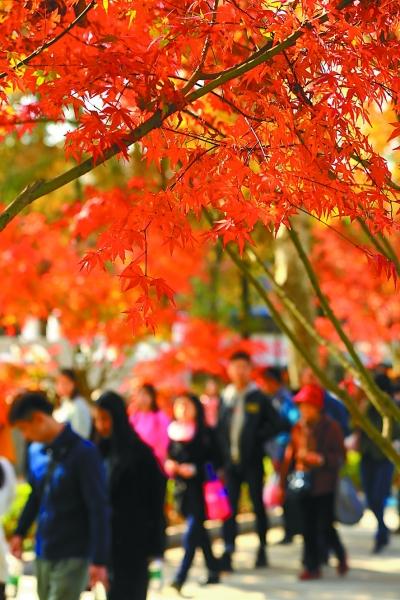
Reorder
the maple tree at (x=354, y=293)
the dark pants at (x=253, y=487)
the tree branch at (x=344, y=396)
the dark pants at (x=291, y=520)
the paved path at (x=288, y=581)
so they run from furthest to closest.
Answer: the maple tree at (x=354, y=293) → the dark pants at (x=291, y=520) → the dark pants at (x=253, y=487) → the paved path at (x=288, y=581) → the tree branch at (x=344, y=396)

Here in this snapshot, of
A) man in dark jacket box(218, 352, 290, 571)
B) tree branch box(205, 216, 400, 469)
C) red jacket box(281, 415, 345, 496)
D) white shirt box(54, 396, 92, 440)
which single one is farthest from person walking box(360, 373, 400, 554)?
tree branch box(205, 216, 400, 469)

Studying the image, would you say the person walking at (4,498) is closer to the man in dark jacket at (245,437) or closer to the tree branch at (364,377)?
the tree branch at (364,377)

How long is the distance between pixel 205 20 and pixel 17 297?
10308 mm

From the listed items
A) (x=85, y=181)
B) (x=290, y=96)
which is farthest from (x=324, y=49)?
(x=85, y=181)

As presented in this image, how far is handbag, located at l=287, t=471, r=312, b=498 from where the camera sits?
12055mm

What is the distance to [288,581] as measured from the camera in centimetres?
1230

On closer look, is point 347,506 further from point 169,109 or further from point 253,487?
point 169,109

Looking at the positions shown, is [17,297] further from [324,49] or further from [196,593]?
[324,49]

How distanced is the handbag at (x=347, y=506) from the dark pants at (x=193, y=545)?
1428 millimetres

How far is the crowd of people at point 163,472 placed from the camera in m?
7.35

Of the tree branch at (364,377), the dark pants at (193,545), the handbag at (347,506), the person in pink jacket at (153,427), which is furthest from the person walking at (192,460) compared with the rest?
the tree branch at (364,377)

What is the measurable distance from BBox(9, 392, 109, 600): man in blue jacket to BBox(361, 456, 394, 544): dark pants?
7100 millimetres

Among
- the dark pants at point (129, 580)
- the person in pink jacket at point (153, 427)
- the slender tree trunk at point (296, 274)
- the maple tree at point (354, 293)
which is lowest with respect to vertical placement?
the dark pants at point (129, 580)

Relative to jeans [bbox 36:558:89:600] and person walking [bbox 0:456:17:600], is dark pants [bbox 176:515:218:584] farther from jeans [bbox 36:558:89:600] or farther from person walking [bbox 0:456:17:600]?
jeans [bbox 36:558:89:600]
